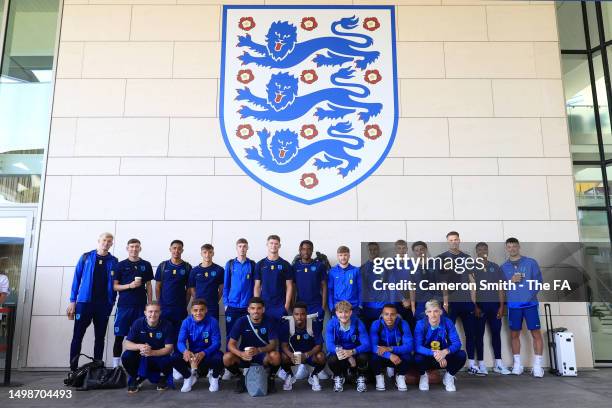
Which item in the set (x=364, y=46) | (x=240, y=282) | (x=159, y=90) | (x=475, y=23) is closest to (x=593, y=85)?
(x=475, y=23)

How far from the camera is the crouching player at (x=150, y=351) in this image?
4223mm

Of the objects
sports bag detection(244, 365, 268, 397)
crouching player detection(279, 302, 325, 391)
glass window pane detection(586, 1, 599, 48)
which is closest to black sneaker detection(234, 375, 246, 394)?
sports bag detection(244, 365, 268, 397)

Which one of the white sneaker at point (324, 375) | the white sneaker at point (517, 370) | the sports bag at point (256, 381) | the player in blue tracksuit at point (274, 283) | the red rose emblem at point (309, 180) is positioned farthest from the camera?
the red rose emblem at point (309, 180)

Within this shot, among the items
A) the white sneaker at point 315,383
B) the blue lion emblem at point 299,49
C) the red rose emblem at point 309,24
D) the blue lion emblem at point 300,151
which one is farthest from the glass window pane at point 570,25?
the white sneaker at point 315,383

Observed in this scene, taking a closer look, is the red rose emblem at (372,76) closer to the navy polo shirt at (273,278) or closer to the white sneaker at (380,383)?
the navy polo shirt at (273,278)

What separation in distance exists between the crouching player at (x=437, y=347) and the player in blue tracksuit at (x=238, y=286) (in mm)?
1836

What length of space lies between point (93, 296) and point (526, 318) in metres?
4.92

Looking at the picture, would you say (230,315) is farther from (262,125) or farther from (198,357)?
(262,125)

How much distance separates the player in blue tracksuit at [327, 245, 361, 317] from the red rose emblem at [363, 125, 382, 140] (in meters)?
1.69

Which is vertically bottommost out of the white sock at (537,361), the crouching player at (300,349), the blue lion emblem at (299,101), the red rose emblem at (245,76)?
the white sock at (537,361)

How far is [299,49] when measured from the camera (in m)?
6.26

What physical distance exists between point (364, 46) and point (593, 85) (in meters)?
3.20

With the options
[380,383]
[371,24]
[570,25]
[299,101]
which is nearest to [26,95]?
[299,101]

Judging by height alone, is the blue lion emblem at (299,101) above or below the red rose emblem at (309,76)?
below
